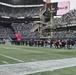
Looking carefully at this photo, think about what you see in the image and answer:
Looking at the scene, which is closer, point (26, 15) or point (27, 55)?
point (27, 55)

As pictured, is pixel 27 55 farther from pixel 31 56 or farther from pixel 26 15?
pixel 26 15

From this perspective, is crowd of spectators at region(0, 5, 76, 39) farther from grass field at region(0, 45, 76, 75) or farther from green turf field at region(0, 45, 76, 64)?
grass field at region(0, 45, 76, 75)

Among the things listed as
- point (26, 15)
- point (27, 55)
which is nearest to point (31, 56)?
point (27, 55)

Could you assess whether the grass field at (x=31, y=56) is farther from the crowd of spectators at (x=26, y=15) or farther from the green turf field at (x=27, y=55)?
the crowd of spectators at (x=26, y=15)

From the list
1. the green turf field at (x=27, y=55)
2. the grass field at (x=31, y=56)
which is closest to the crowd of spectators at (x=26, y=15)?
the green turf field at (x=27, y=55)

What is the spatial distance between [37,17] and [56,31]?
46.0 ft

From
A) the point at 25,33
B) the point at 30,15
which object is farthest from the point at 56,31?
the point at 30,15

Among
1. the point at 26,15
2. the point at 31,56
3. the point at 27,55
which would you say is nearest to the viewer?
the point at 31,56

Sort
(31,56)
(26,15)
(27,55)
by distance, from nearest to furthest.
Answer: (31,56) → (27,55) → (26,15)

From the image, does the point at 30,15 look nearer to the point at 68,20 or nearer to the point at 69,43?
the point at 68,20

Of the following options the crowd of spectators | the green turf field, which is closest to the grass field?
the green turf field

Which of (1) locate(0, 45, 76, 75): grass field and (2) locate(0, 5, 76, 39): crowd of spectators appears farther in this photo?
(2) locate(0, 5, 76, 39): crowd of spectators

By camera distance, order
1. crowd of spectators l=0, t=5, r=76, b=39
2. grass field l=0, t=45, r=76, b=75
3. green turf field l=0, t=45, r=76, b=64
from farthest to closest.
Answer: crowd of spectators l=0, t=5, r=76, b=39 < green turf field l=0, t=45, r=76, b=64 < grass field l=0, t=45, r=76, b=75

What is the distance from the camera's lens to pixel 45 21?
65375mm
